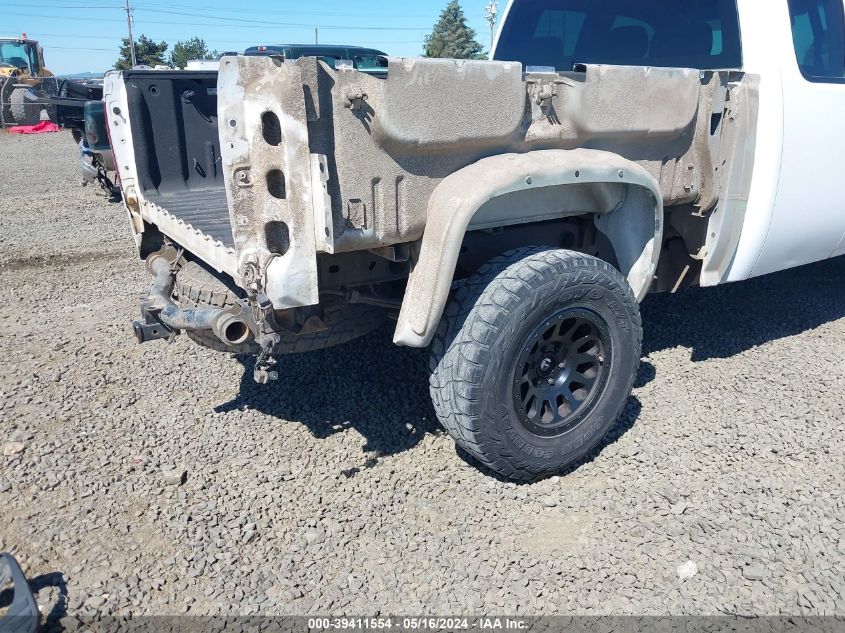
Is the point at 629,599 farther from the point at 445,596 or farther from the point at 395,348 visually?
the point at 395,348

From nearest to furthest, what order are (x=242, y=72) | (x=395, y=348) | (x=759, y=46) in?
(x=242, y=72), (x=759, y=46), (x=395, y=348)

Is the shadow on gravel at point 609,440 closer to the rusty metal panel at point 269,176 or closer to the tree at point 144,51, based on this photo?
the rusty metal panel at point 269,176

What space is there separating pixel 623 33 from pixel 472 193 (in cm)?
222

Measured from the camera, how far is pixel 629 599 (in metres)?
2.32

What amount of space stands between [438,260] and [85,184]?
32.9 ft

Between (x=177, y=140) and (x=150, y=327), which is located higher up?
(x=177, y=140)

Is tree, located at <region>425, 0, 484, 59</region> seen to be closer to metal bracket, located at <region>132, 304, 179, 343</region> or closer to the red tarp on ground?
the red tarp on ground

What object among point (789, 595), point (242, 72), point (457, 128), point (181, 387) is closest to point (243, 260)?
point (242, 72)

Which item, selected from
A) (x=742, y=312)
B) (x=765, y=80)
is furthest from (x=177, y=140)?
(x=742, y=312)

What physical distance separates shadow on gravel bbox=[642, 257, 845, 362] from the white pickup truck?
69cm

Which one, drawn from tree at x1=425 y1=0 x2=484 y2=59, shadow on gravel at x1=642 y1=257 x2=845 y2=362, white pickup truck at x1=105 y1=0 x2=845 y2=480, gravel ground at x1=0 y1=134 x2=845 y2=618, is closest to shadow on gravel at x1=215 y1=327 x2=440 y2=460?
gravel ground at x1=0 y1=134 x2=845 y2=618

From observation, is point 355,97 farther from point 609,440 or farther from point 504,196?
point 609,440

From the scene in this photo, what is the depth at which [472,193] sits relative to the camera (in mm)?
2352

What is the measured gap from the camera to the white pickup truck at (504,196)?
2232 mm
